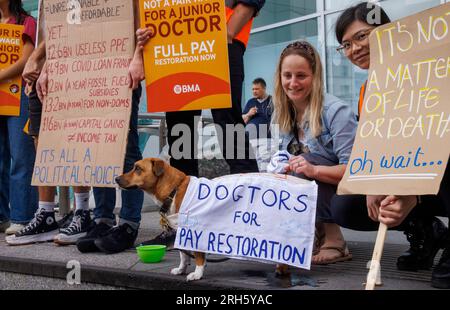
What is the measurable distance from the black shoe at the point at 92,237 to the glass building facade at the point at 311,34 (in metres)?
4.41

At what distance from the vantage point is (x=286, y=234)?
2627 millimetres

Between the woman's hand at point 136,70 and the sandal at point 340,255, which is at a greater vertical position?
the woman's hand at point 136,70

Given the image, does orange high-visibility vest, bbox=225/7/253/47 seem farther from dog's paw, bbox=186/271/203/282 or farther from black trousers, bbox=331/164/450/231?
dog's paw, bbox=186/271/203/282

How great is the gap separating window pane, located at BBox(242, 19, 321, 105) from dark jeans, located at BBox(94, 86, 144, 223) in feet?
18.6

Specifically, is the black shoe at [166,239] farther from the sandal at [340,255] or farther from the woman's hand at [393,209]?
the woman's hand at [393,209]

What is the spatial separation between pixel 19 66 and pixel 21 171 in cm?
82

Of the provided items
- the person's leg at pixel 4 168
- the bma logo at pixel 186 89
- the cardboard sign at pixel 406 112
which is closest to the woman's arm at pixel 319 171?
the cardboard sign at pixel 406 112

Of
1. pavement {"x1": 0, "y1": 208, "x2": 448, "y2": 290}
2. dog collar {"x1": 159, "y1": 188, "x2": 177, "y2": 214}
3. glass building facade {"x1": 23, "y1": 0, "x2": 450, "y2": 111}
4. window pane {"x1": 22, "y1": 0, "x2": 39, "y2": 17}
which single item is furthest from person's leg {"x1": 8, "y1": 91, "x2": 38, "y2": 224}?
window pane {"x1": 22, "y1": 0, "x2": 39, "y2": 17}

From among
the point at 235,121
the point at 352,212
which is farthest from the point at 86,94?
the point at 352,212

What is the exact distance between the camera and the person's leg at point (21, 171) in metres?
4.22

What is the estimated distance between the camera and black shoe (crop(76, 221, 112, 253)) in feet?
11.4
